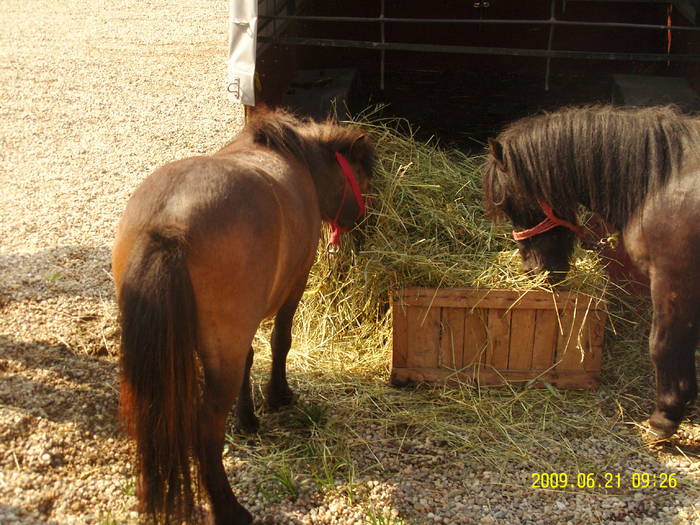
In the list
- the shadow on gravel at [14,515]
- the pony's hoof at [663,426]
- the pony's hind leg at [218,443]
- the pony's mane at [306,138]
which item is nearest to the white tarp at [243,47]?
the pony's mane at [306,138]

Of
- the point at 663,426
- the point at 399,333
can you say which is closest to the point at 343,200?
the point at 399,333

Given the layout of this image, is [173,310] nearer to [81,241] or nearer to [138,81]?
[81,241]

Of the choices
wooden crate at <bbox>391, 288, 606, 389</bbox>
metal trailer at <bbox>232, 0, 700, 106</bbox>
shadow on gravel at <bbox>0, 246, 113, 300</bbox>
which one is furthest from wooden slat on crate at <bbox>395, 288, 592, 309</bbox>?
metal trailer at <bbox>232, 0, 700, 106</bbox>

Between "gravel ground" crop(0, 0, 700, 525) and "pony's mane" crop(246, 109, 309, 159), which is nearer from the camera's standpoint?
"gravel ground" crop(0, 0, 700, 525)

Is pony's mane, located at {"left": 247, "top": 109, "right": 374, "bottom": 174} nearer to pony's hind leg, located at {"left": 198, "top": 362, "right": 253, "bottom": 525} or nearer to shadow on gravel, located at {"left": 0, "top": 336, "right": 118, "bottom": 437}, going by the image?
pony's hind leg, located at {"left": 198, "top": 362, "right": 253, "bottom": 525}

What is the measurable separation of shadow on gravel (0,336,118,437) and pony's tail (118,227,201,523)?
0.98 meters

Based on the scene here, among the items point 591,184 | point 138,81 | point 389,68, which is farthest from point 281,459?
point 138,81

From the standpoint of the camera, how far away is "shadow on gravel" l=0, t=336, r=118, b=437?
3.52 m

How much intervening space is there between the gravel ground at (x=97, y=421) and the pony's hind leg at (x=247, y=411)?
0.29ft

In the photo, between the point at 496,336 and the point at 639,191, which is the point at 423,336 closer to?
the point at 496,336

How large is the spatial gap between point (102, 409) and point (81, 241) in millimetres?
2515

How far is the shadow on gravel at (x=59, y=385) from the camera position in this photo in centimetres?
352

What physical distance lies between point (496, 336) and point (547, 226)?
26.4 inches

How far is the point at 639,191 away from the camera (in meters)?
3.43
